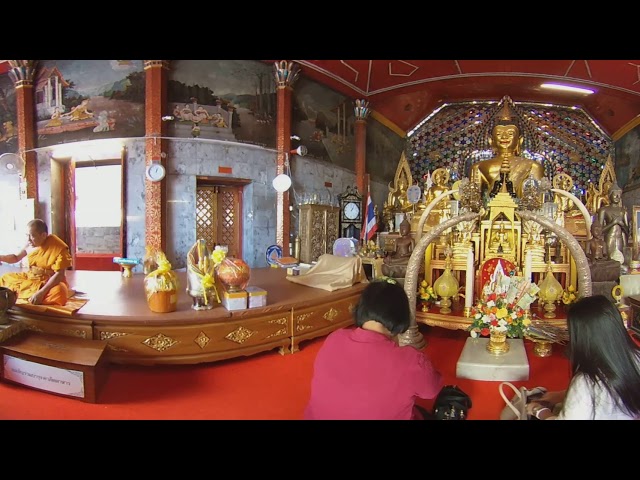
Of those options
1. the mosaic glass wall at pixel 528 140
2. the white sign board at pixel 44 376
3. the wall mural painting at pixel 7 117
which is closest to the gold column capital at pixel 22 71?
the wall mural painting at pixel 7 117

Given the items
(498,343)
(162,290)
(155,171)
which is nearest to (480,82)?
(155,171)

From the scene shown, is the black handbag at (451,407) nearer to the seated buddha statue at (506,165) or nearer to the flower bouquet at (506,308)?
A: the flower bouquet at (506,308)

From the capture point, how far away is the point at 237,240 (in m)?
7.86

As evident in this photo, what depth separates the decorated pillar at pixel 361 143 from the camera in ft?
30.8

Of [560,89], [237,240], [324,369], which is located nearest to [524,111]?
[560,89]

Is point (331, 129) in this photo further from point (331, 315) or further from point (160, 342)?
point (160, 342)

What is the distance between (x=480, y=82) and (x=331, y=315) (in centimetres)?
→ 803

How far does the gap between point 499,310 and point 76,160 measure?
23.1ft

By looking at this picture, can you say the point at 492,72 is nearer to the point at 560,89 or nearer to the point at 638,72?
the point at 560,89

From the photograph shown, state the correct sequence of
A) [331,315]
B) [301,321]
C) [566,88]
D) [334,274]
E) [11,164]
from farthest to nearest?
[566,88]
[11,164]
[334,274]
[331,315]
[301,321]

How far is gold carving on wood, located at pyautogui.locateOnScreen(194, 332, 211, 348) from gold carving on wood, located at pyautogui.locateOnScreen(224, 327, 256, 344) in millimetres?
164

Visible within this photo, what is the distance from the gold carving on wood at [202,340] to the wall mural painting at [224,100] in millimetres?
5157

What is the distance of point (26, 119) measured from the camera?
603cm

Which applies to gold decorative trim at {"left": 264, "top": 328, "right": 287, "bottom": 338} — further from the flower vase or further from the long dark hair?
the long dark hair
